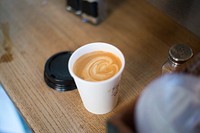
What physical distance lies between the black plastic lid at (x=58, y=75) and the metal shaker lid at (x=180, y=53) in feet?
0.71

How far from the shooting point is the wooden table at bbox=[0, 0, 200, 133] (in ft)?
1.71

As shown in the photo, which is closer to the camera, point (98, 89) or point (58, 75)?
point (98, 89)

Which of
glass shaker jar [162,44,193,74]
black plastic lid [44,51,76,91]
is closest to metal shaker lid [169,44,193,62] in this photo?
glass shaker jar [162,44,193,74]

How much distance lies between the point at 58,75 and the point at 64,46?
0.12 metres

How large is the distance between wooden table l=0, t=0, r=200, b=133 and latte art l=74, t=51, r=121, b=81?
0.09m

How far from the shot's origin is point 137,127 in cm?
30

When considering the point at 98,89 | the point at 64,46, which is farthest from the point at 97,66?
the point at 64,46

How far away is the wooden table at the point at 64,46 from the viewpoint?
0.52 m

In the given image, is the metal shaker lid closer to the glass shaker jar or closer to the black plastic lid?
the glass shaker jar

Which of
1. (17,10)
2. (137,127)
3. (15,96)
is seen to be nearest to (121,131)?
(137,127)

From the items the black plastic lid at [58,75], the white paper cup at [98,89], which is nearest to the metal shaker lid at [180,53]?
the white paper cup at [98,89]

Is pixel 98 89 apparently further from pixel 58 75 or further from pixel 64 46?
pixel 64 46

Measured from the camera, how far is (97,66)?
19.5 inches

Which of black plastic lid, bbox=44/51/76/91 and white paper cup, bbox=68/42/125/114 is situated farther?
black plastic lid, bbox=44/51/76/91
